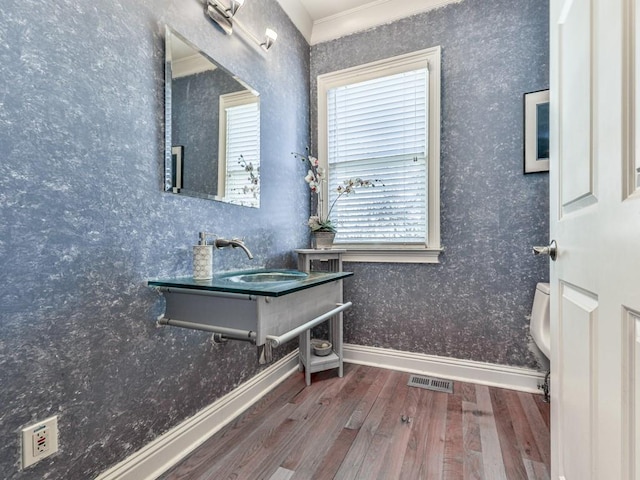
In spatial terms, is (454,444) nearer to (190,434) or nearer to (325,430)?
(325,430)

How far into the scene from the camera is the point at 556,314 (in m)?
0.99

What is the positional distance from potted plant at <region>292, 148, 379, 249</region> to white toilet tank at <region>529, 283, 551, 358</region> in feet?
4.03

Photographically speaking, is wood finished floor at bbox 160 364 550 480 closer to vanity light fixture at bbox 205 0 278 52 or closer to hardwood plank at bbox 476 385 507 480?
hardwood plank at bbox 476 385 507 480

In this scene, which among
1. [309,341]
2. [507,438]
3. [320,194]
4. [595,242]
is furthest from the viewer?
[320,194]

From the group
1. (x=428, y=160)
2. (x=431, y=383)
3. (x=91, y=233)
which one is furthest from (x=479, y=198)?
(x=91, y=233)

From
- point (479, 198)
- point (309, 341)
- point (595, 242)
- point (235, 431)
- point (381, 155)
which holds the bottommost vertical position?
point (235, 431)

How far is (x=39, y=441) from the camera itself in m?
0.91

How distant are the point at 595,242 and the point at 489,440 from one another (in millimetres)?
1223

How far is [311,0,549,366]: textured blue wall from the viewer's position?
1.90 m

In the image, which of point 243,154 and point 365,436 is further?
point 243,154

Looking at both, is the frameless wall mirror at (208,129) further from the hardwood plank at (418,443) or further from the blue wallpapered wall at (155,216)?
the hardwood plank at (418,443)

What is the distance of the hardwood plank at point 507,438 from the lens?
126 cm

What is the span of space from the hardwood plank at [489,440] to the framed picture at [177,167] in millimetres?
1746

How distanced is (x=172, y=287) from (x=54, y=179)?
504mm
